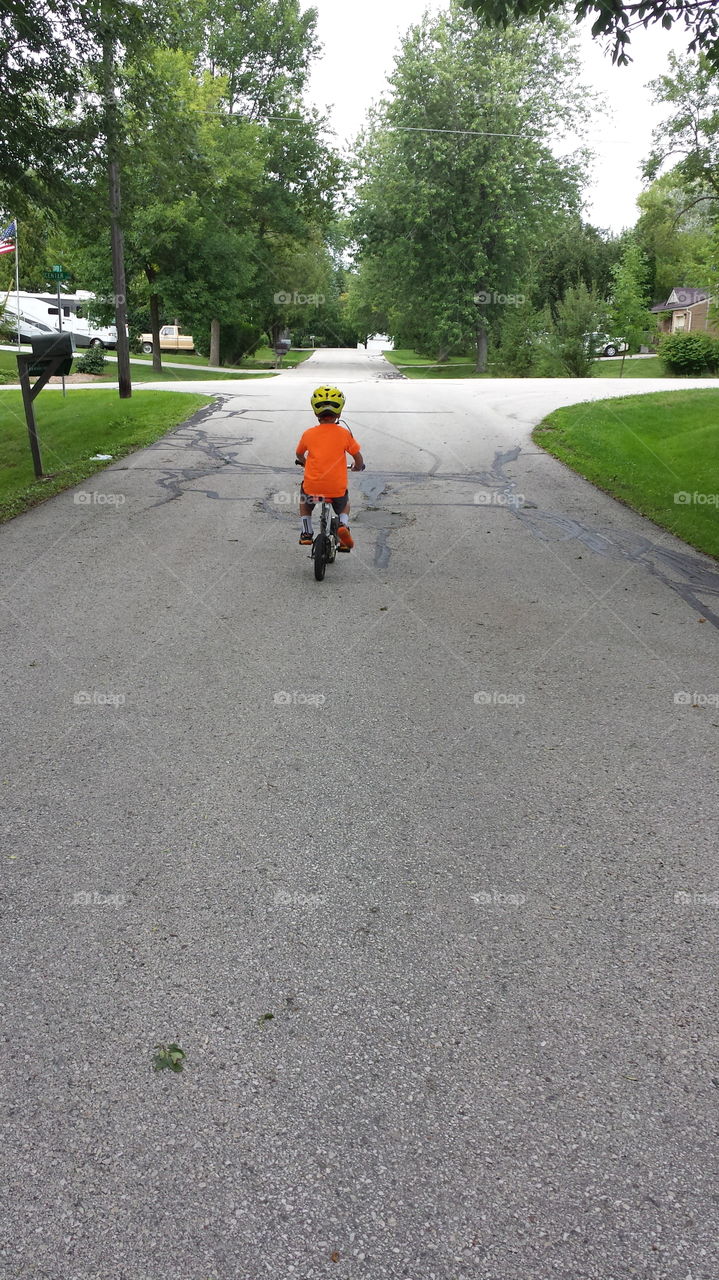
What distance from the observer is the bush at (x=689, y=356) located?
39.7 metres

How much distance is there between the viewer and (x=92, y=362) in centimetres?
3250

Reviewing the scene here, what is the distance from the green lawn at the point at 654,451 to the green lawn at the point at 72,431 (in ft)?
25.2

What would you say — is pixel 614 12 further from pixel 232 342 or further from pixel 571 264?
pixel 571 264

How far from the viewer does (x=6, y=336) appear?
40.2 m

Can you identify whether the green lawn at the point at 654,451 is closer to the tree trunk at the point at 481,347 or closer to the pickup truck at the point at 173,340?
the tree trunk at the point at 481,347

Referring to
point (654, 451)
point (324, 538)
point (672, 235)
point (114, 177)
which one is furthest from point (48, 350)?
point (672, 235)

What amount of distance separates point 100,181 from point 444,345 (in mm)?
38462

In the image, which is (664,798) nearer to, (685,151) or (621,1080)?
(621,1080)

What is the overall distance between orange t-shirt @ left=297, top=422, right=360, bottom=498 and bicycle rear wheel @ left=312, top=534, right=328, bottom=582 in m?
0.40

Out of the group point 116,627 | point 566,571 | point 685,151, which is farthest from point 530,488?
point 685,151

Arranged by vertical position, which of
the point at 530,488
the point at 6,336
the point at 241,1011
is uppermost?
the point at 6,336

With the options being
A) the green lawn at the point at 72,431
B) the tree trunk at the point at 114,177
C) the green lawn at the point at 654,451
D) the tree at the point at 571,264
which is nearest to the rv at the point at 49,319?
the green lawn at the point at 72,431

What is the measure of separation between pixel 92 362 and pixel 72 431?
52.4ft

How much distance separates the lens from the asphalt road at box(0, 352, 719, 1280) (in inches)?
97.7
